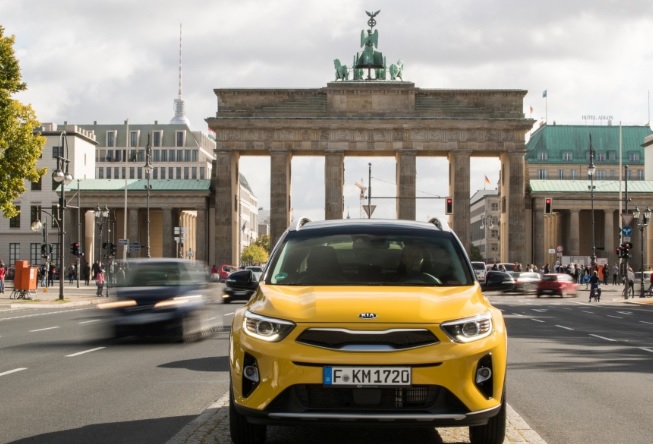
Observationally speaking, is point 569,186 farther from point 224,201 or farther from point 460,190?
point 224,201

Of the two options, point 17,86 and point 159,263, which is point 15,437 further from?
point 17,86

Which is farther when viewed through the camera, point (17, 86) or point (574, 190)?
point (574, 190)

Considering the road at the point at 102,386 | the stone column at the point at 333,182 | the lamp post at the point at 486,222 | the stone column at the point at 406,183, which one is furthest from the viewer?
the lamp post at the point at 486,222

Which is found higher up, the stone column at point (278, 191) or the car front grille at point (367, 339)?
the stone column at point (278, 191)

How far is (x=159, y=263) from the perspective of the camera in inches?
872

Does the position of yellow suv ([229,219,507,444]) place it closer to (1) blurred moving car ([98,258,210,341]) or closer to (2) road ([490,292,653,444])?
(2) road ([490,292,653,444])

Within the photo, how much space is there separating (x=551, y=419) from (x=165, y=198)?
89700 mm

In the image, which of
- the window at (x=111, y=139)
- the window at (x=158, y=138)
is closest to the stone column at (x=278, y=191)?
the window at (x=158, y=138)

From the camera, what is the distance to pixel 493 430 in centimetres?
798

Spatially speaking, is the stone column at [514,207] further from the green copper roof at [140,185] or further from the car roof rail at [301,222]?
the car roof rail at [301,222]

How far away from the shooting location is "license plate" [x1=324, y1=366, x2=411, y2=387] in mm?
7387

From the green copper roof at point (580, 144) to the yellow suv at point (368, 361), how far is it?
14418 centimetres

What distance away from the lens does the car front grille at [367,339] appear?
24.5 ft

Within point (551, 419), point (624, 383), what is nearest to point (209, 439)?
point (551, 419)
